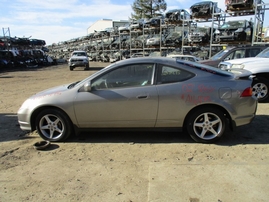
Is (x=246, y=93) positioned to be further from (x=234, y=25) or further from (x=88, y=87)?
(x=234, y=25)

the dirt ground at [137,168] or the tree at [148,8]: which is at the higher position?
the tree at [148,8]

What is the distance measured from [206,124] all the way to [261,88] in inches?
152

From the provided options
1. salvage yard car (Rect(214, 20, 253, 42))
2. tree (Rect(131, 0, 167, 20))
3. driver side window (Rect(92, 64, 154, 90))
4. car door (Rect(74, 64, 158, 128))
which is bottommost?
car door (Rect(74, 64, 158, 128))

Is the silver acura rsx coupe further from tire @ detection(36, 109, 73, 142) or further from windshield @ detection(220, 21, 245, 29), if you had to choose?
windshield @ detection(220, 21, 245, 29)

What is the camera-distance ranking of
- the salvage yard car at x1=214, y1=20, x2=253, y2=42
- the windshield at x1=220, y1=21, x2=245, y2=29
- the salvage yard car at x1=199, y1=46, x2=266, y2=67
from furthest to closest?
1. the windshield at x1=220, y1=21, x2=245, y2=29
2. the salvage yard car at x1=214, y1=20, x2=253, y2=42
3. the salvage yard car at x1=199, y1=46, x2=266, y2=67

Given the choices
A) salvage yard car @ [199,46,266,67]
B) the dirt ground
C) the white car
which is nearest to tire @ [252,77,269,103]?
the white car

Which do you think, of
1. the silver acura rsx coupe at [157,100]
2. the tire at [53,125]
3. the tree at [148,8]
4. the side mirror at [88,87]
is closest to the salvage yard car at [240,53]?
the silver acura rsx coupe at [157,100]

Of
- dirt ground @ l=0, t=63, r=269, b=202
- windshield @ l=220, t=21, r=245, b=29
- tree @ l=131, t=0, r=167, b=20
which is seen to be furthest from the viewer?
tree @ l=131, t=0, r=167, b=20

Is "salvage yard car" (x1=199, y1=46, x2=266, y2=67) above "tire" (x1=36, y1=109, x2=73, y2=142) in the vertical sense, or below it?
above

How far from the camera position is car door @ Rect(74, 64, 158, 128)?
379cm

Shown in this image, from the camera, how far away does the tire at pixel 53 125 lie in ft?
13.2

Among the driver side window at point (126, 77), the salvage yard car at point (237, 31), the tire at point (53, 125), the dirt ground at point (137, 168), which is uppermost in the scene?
the salvage yard car at point (237, 31)

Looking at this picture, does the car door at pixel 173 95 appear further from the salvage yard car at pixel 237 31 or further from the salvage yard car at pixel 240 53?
the salvage yard car at pixel 237 31

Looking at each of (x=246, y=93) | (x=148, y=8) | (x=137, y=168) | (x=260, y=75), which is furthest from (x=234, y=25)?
(x=148, y=8)
